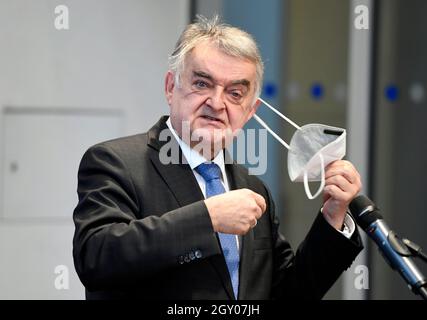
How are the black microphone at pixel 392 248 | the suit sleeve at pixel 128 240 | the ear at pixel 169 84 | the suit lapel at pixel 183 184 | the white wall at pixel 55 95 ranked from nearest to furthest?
the black microphone at pixel 392 248 < the suit sleeve at pixel 128 240 < the suit lapel at pixel 183 184 < the ear at pixel 169 84 < the white wall at pixel 55 95

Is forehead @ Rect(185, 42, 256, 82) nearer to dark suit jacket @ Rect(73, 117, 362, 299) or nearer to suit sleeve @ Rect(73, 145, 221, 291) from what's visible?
dark suit jacket @ Rect(73, 117, 362, 299)

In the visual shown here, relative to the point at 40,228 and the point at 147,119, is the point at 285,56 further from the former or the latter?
the point at 40,228

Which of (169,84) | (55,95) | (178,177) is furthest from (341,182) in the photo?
(55,95)

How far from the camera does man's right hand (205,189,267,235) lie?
1192mm

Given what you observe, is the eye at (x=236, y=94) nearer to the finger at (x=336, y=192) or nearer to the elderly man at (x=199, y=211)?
the elderly man at (x=199, y=211)

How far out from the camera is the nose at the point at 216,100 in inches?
53.6

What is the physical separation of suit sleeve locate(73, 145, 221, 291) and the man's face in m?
0.21

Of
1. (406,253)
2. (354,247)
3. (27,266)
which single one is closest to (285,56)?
(27,266)

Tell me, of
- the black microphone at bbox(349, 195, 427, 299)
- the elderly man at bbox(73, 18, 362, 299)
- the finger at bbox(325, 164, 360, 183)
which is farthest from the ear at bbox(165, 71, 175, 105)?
the black microphone at bbox(349, 195, 427, 299)

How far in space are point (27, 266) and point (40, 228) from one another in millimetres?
155

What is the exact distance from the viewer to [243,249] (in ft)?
4.58

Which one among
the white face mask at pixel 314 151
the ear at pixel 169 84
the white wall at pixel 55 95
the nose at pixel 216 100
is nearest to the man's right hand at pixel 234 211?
the white face mask at pixel 314 151

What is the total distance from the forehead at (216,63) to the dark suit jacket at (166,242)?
0.55 ft

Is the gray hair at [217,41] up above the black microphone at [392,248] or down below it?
above
